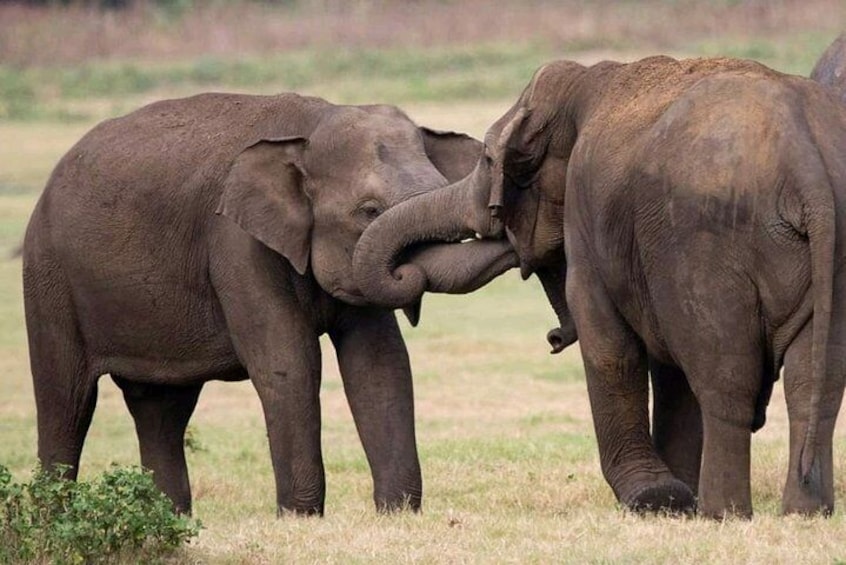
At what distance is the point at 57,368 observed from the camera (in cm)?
1090

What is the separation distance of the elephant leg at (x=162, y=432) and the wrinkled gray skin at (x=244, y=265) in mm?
293

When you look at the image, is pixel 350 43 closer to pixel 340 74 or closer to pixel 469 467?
pixel 340 74

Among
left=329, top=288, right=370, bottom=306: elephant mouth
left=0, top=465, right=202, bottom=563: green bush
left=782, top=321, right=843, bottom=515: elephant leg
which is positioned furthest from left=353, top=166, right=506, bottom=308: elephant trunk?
left=0, top=465, right=202, bottom=563: green bush

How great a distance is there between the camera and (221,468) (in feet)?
43.4

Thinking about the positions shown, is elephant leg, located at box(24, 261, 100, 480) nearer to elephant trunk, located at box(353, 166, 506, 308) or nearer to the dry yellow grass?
the dry yellow grass

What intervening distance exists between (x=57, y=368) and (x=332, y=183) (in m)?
1.91

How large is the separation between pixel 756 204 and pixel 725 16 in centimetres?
3588

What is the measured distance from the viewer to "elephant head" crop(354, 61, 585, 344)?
365 inches

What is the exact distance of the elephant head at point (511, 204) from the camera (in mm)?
9281

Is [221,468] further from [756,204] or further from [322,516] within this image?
[756,204]

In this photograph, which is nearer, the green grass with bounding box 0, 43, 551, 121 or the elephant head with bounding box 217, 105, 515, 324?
the elephant head with bounding box 217, 105, 515, 324

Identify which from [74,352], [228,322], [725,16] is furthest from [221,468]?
[725,16]

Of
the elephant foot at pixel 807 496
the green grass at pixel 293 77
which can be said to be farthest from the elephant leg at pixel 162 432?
the green grass at pixel 293 77

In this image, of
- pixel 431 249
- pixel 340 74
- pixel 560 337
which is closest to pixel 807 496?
pixel 560 337
